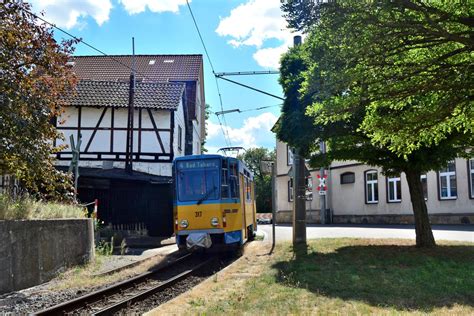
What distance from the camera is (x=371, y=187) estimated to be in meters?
31.2

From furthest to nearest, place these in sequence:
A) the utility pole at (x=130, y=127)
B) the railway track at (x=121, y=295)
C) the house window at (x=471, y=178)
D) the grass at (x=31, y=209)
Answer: the house window at (x=471, y=178)
the utility pole at (x=130, y=127)
the grass at (x=31, y=209)
the railway track at (x=121, y=295)

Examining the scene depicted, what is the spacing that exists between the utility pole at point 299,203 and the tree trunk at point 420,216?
3.36m

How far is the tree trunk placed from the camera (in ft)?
40.2

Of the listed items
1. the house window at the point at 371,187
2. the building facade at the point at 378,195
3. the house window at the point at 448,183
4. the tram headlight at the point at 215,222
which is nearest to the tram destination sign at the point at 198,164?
the tram headlight at the point at 215,222

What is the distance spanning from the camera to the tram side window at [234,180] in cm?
1397

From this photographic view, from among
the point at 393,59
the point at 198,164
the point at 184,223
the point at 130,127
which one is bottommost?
the point at 184,223

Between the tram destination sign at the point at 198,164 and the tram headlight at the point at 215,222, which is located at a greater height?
the tram destination sign at the point at 198,164

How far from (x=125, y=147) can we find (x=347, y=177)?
1631 cm

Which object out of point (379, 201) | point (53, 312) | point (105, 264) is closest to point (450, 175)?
point (379, 201)

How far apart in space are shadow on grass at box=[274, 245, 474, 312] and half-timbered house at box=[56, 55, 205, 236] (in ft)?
34.3

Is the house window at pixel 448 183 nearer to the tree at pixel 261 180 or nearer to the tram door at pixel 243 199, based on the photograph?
the tram door at pixel 243 199

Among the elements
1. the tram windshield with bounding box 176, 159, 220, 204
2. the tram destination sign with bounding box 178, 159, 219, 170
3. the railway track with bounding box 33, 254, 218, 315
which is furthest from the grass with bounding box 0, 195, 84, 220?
the tram destination sign with bounding box 178, 159, 219, 170

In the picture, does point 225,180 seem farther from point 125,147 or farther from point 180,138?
point 180,138

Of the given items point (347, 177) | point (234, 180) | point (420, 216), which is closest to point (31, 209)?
point (234, 180)
